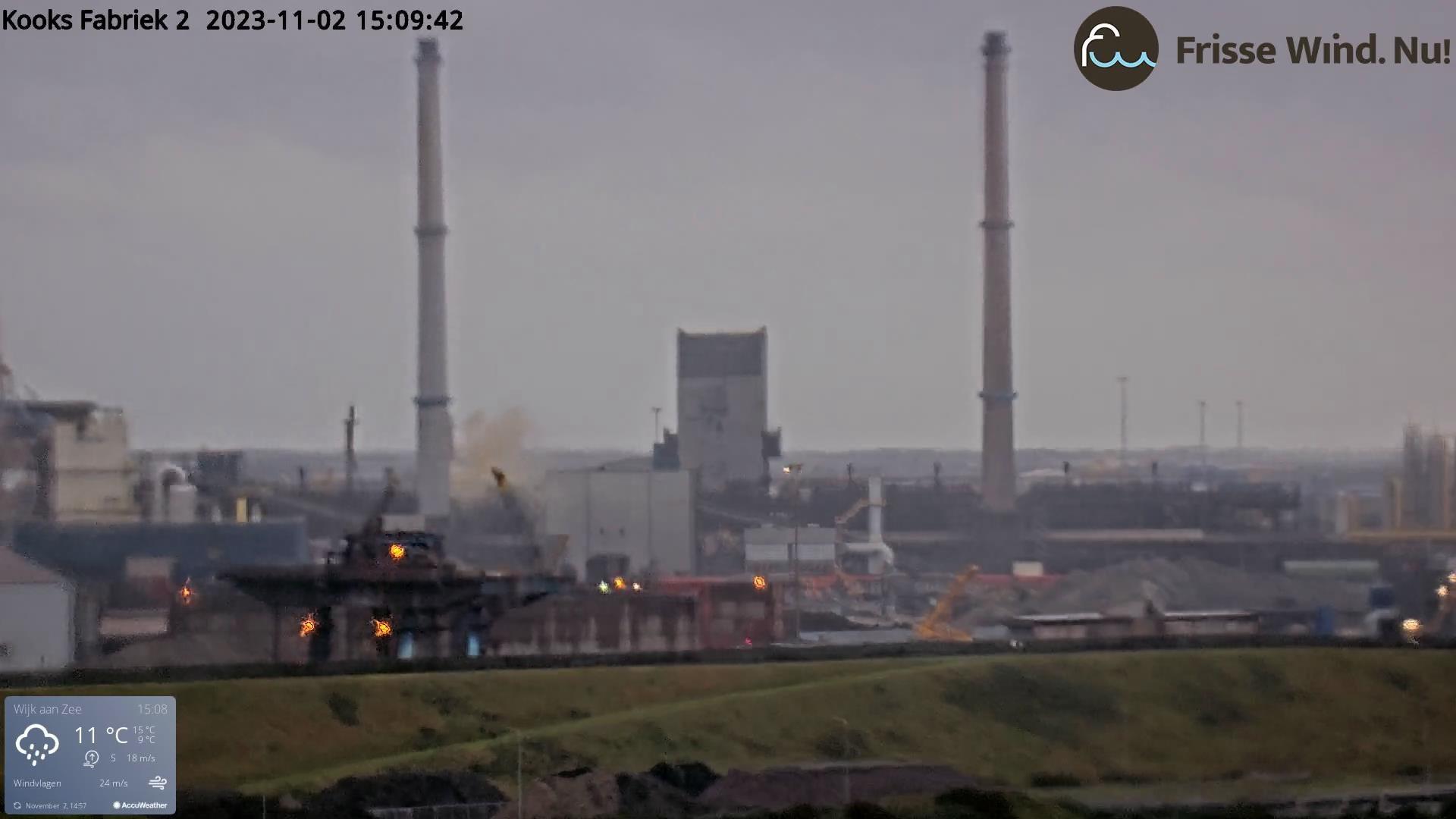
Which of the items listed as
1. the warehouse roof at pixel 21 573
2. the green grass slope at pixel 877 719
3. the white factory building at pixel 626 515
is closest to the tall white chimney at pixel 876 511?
the white factory building at pixel 626 515

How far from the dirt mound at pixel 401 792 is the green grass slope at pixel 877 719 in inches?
24.9

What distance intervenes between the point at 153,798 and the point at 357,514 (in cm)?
3244

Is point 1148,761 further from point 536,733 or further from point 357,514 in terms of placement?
point 357,514

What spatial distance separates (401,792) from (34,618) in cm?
1429

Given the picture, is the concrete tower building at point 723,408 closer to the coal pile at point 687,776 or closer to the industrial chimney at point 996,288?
the industrial chimney at point 996,288

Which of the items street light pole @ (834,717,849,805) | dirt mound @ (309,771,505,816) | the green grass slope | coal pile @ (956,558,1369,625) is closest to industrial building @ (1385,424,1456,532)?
coal pile @ (956,558,1369,625)

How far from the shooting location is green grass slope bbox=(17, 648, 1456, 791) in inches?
703

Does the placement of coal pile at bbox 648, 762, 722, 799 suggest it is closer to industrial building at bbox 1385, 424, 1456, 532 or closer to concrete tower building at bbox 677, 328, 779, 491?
industrial building at bbox 1385, 424, 1456, 532

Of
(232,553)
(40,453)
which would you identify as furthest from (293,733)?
(40,453)

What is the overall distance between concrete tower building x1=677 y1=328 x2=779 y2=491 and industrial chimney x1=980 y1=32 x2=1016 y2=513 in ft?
21.6

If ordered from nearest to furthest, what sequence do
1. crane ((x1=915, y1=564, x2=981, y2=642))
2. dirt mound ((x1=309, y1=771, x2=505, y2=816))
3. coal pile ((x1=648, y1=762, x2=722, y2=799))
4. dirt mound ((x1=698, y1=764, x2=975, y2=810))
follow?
dirt mound ((x1=309, y1=771, x2=505, y2=816)), dirt mound ((x1=698, y1=764, x2=975, y2=810)), coal pile ((x1=648, y1=762, x2=722, y2=799)), crane ((x1=915, y1=564, x2=981, y2=642))

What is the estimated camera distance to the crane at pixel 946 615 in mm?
35375
